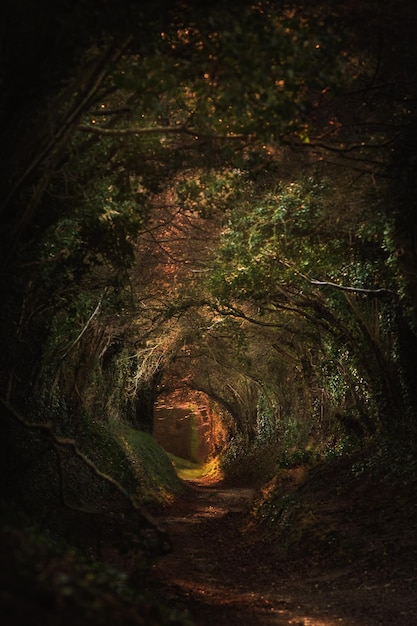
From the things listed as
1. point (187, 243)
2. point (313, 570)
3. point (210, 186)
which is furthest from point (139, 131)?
point (187, 243)

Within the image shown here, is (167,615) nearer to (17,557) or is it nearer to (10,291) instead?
(17,557)

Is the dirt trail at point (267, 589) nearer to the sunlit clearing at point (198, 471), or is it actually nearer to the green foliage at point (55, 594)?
the green foliage at point (55, 594)

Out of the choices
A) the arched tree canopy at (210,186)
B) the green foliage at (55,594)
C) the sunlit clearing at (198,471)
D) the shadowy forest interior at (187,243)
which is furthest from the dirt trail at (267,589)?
the sunlit clearing at (198,471)

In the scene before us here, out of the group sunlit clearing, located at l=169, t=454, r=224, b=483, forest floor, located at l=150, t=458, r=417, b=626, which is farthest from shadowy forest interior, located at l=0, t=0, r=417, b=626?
sunlit clearing, located at l=169, t=454, r=224, b=483

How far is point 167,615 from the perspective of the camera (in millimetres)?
5062

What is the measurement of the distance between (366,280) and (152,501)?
34.8 feet

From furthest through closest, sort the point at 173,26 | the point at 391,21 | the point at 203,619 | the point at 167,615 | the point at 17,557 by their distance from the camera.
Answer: the point at 391,21, the point at 203,619, the point at 173,26, the point at 167,615, the point at 17,557

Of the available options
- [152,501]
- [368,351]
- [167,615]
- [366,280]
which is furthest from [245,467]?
[167,615]

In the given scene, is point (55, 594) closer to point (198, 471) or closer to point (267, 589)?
point (267, 589)

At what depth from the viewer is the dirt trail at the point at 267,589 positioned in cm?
797

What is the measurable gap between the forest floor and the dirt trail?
1 cm

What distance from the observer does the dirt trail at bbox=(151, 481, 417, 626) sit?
797 cm

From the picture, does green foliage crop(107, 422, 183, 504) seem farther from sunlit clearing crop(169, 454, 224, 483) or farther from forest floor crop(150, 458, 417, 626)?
sunlit clearing crop(169, 454, 224, 483)

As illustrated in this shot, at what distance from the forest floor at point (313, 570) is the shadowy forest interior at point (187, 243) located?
0.18 metres
